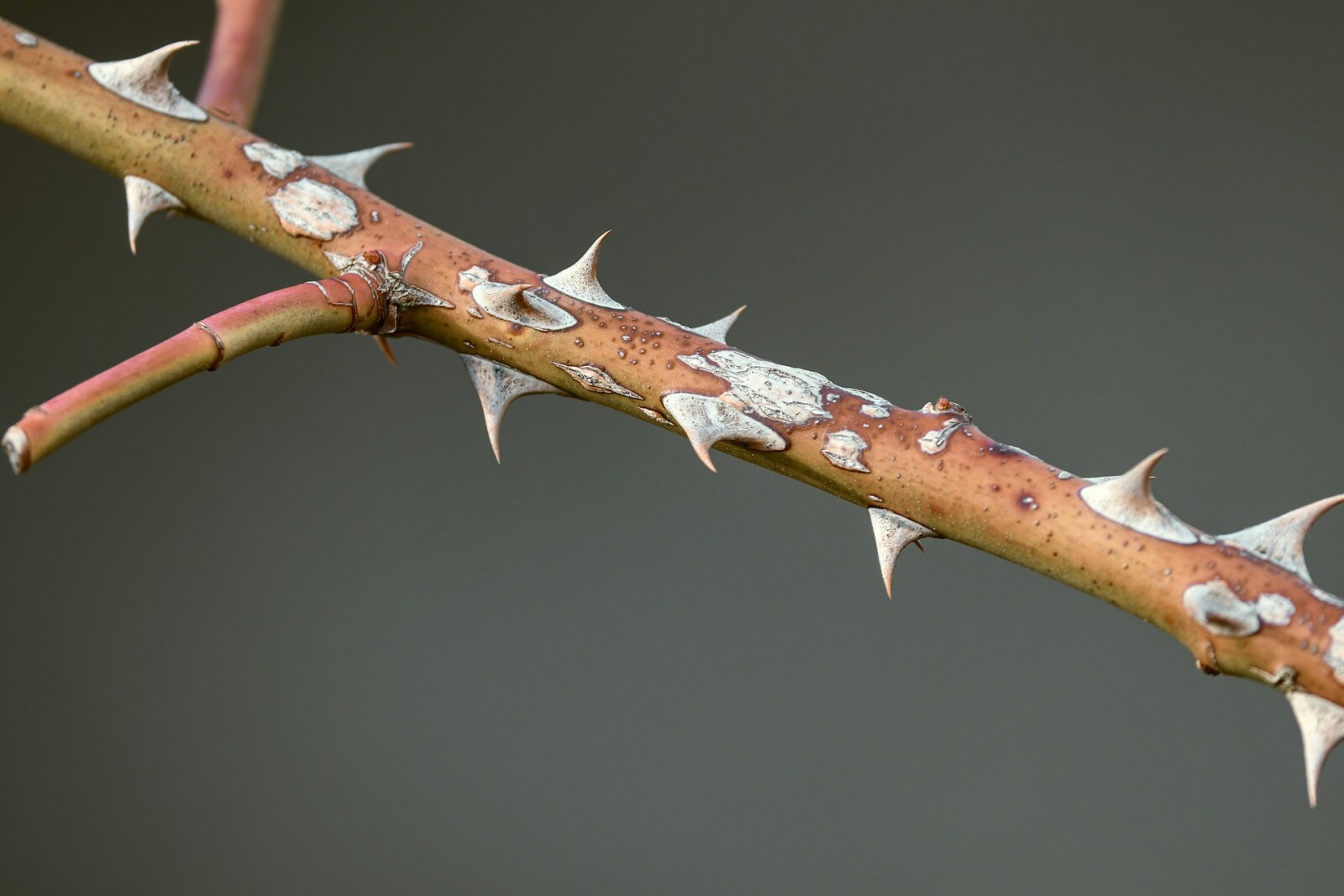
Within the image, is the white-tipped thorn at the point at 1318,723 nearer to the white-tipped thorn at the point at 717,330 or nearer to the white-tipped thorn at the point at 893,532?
the white-tipped thorn at the point at 893,532

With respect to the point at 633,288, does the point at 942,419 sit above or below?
below

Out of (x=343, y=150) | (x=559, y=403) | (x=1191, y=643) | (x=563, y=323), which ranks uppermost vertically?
(x=343, y=150)

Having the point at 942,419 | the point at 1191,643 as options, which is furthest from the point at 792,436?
the point at 1191,643

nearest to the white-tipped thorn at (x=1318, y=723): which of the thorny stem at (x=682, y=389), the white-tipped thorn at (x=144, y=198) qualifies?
the thorny stem at (x=682, y=389)

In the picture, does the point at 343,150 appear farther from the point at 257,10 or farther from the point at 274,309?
the point at 274,309

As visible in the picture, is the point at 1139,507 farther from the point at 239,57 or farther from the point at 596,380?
the point at 239,57

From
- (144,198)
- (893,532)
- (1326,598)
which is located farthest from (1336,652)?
(144,198)
